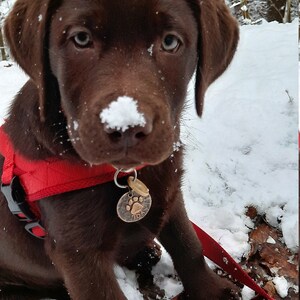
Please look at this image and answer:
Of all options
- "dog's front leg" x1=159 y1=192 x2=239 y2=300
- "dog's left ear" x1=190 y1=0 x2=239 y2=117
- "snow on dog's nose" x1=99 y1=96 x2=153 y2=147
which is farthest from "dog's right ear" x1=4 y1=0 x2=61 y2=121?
"dog's front leg" x1=159 y1=192 x2=239 y2=300

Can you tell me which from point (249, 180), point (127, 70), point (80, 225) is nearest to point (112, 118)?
point (127, 70)

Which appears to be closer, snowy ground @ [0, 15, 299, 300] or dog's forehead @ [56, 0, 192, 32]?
dog's forehead @ [56, 0, 192, 32]

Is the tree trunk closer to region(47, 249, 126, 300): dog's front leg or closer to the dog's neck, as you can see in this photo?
the dog's neck

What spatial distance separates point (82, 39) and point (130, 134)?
1.60ft

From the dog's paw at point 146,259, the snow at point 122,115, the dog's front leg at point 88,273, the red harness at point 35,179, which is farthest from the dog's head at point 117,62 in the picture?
the dog's paw at point 146,259

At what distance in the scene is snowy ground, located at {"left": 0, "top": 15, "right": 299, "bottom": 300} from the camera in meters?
2.93

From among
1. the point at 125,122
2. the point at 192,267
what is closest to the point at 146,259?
the point at 192,267

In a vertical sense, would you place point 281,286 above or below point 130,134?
below

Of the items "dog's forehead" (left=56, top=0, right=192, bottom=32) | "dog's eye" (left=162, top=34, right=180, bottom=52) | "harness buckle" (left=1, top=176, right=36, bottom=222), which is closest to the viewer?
"dog's forehead" (left=56, top=0, right=192, bottom=32)

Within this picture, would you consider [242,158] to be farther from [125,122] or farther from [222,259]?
[125,122]

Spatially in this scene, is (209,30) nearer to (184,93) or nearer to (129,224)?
(184,93)

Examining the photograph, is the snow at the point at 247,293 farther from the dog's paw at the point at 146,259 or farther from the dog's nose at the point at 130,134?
the dog's nose at the point at 130,134

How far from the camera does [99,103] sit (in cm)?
175

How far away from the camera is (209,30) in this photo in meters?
2.11
